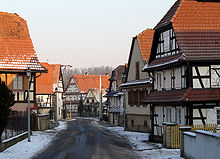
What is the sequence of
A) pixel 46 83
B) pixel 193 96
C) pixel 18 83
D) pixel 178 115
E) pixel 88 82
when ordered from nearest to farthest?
1. pixel 193 96
2. pixel 178 115
3. pixel 18 83
4. pixel 46 83
5. pixel 88 82

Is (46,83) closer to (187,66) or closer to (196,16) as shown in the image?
(196,16)

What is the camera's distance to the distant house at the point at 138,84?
134 ft

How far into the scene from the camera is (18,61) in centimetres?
4094

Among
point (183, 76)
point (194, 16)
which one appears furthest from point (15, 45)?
point (183, 76)

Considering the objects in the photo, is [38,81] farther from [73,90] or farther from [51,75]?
[73,90]

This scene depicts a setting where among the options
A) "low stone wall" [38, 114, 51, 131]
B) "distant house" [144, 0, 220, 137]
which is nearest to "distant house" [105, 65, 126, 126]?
"low stone wall" [38, 114, 51, 131]

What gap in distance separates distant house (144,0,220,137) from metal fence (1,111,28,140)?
10.4 meters

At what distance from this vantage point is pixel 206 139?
16234mm

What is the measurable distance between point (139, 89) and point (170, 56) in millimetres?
13641

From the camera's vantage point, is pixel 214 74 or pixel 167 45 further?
pixel 167 45

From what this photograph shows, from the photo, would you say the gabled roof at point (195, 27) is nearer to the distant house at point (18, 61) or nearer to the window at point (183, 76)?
the window at point (183, 76)

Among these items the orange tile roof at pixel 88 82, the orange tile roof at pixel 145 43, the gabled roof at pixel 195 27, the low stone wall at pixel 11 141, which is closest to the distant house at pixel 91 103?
the orange tile roof at pixel 88 82

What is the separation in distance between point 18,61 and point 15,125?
41.7ft

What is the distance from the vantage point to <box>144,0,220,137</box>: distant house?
2623 centimetres
